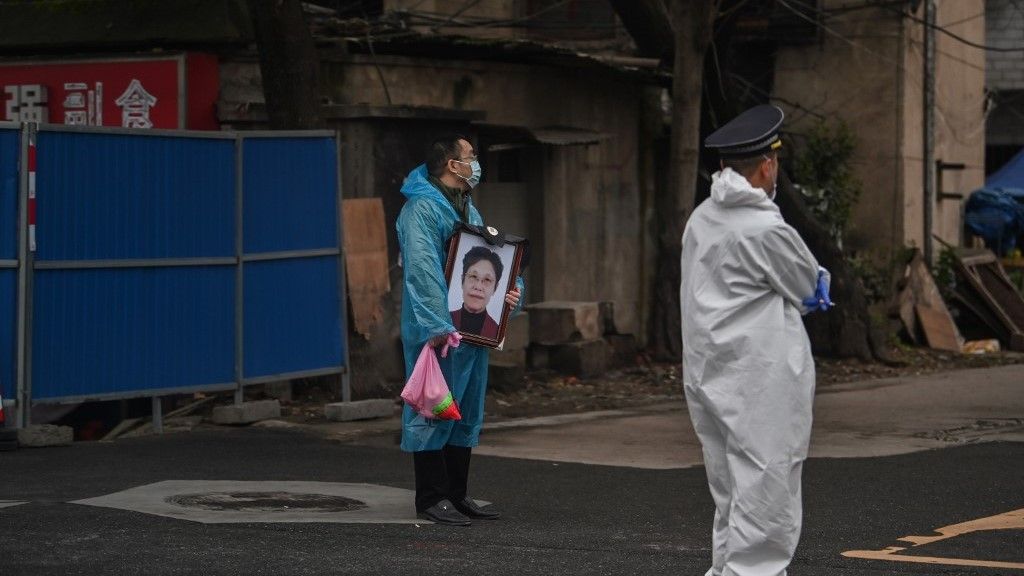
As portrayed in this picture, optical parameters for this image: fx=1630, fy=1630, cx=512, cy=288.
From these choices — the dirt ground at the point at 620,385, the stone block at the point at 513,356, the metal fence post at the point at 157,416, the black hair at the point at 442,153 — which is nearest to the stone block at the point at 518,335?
the stone block at the point at 513,356

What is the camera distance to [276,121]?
43.5ft

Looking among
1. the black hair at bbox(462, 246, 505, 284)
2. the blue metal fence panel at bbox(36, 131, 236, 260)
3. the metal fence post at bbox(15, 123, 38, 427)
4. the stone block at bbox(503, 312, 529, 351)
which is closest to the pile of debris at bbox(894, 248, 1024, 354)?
the stone block at bbox(503, 312, 529, 351)

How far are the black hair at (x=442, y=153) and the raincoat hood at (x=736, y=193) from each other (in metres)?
2.39

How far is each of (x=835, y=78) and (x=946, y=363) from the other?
4416 mm

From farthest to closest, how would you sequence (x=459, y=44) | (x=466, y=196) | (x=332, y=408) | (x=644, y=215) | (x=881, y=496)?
(x=644, y=215) < (x=459, y=44) < (x=332, y=408) < (x=881, y=496) < (x=466, y=196)

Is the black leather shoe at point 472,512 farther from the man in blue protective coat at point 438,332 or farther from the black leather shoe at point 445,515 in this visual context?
the black leather shoe at point 445,515

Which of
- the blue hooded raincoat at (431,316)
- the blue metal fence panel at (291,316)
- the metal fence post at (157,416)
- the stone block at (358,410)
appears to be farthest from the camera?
the stone block at (358,410)

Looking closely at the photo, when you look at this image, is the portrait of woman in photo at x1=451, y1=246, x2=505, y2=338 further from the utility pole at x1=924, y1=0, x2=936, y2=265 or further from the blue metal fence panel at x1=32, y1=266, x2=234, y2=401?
the utility pole at x1=924, y1=0, x2=936, y2=265

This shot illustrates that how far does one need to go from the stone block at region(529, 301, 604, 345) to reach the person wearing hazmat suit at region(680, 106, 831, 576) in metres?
10.1

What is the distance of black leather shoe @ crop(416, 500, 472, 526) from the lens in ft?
25.6

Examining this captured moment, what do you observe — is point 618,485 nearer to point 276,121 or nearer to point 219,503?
point 219,503

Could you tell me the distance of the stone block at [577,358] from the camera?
16.1 metres

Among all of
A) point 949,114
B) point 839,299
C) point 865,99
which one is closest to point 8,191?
point 839,299

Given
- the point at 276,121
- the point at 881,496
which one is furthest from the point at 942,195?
the point at 881,496
